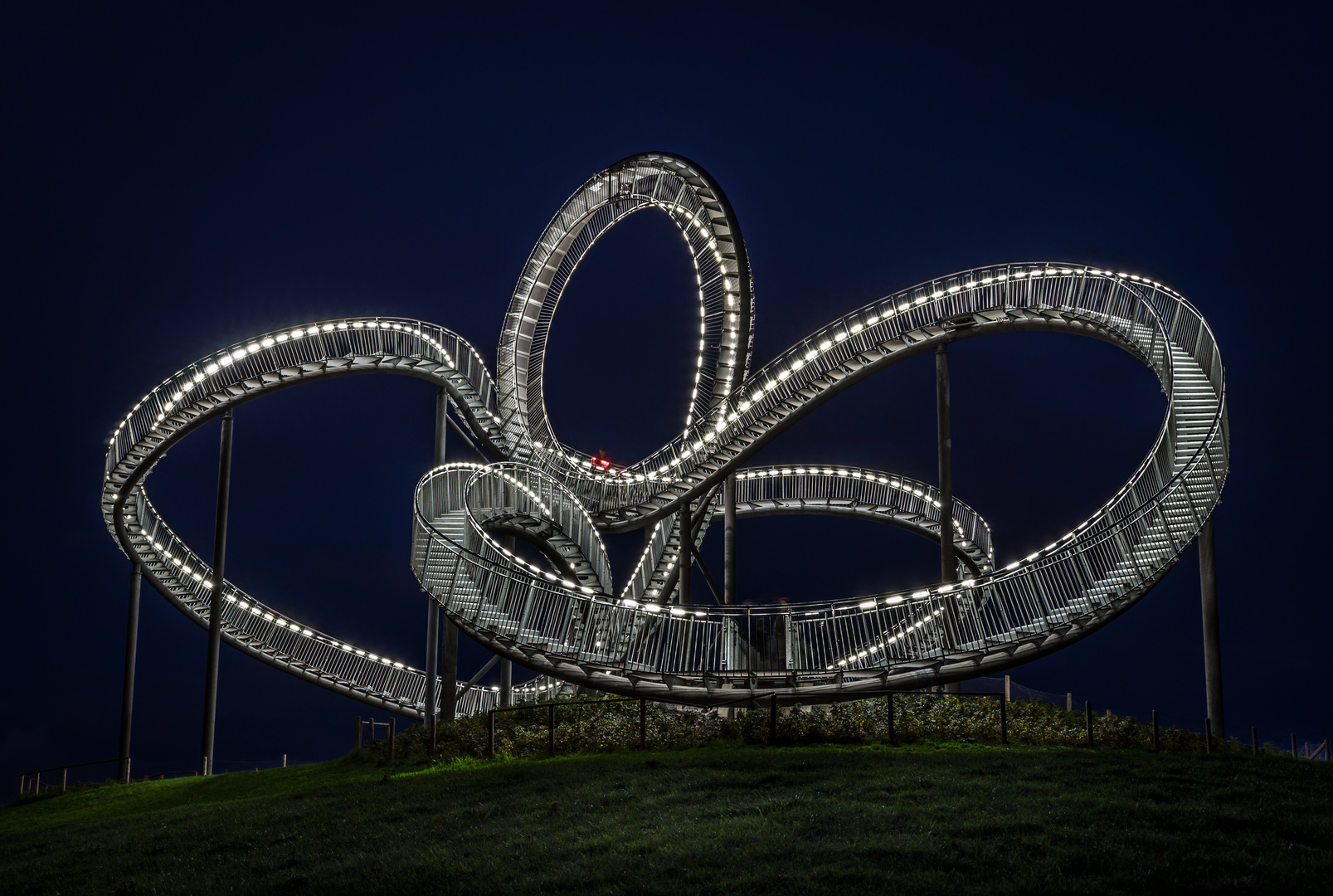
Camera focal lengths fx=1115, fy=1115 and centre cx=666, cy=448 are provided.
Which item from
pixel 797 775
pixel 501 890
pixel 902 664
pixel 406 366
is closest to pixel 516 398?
pixel 406 366

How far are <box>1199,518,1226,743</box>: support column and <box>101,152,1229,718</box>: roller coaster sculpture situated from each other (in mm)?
1779

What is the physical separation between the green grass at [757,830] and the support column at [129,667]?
12.7m

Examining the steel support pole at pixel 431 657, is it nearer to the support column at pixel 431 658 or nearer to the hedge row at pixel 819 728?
the support column at pixel 431 658

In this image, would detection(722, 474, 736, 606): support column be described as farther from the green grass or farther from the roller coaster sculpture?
the green grass

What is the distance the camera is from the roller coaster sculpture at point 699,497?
59.3ft

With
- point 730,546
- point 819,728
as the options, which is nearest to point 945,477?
point 730,546

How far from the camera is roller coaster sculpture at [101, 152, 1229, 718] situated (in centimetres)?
1806

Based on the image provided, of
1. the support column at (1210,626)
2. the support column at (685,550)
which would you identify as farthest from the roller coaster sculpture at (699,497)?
the support column at (1210,626)

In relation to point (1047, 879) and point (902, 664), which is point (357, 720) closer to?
point (902, 664)

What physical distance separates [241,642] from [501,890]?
22.9m

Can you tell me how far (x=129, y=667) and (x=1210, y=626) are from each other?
84.5 feet

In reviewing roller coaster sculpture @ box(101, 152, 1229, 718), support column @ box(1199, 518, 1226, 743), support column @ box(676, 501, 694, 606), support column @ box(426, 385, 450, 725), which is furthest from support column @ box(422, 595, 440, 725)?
support column @ box(1199, 518, 1226, 743)

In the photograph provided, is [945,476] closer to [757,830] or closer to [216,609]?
[757,830]

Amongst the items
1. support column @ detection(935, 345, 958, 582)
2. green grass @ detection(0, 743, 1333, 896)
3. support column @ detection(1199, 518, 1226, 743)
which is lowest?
green grass @ detection(0, 743, 1333, 896)
